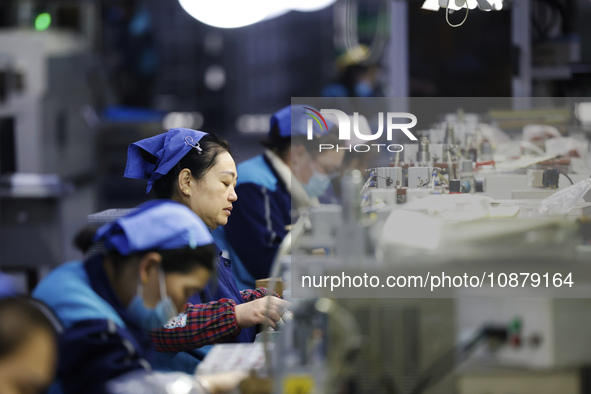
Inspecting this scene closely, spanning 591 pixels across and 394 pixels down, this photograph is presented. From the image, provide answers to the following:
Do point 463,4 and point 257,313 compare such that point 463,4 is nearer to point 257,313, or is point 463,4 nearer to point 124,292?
point 257,313

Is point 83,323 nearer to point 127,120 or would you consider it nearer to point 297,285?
point 297,285

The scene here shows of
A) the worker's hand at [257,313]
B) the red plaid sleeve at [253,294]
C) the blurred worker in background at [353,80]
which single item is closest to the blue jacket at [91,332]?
the worker's hand at [257,313]

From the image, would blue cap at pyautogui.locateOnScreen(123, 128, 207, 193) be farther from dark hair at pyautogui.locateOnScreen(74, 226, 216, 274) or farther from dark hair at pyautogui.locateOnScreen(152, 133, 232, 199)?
dark hair at pyautogui.locateOnScreen(74, 226, 216, 274)

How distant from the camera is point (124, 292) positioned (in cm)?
136

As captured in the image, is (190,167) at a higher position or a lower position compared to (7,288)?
higher

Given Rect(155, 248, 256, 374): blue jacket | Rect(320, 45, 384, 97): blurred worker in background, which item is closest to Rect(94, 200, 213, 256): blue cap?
Rect(155, 248, 256, 374): blue jacket

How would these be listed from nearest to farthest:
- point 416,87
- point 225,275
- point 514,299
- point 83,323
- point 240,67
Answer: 1. point 83,323
2. point 514,299
3. point 225,275
4. point 416,87
5. point 240,67

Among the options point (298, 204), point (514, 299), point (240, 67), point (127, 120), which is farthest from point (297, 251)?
point (240, 67)

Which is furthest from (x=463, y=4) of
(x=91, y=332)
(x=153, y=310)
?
(x=91, y=332)

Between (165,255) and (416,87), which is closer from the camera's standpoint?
(165,255)

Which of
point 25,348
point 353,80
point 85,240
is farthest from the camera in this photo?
point 353,80

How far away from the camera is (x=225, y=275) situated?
2.09 m

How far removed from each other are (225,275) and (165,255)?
2.46ft

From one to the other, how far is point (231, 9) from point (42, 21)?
5.49 feet
